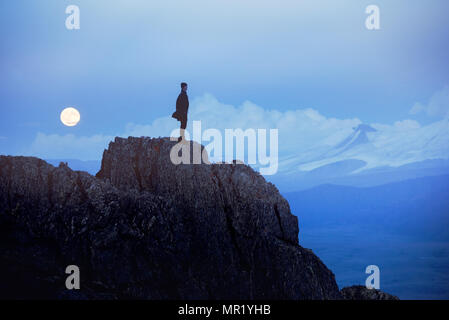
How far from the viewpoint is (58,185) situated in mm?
24859

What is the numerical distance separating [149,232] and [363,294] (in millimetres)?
21577

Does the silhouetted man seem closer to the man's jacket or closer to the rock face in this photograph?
the man's jacket

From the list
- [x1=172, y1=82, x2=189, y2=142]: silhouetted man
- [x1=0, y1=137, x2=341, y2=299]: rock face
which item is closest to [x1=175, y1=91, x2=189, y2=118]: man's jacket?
[x1=172, y1=82, x2=189, y2=142]: silhouetted man

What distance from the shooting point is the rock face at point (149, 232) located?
77.8ft

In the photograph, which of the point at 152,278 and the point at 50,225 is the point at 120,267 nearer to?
the point at 152,278

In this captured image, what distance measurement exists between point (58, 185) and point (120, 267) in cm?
675

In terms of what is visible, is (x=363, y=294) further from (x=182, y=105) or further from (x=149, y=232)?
(x=182, y=105)

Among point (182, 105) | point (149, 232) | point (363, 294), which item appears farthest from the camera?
point (363, 294)

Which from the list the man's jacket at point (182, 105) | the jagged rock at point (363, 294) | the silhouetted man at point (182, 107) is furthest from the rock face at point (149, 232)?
the jagged rock at point (363, 294)

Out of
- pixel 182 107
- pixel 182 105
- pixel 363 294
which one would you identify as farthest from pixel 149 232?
pixel 363 294

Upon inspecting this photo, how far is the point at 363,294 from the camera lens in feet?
114
